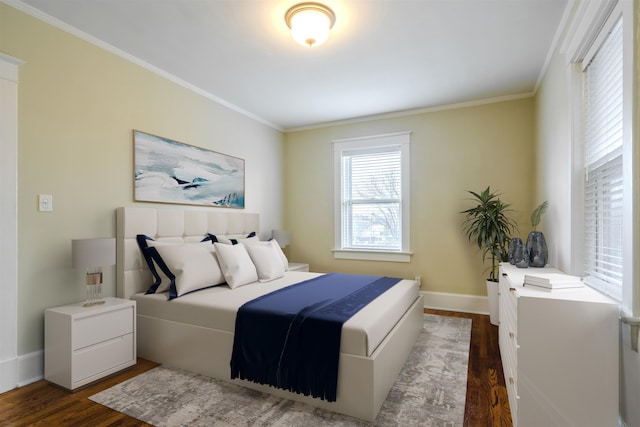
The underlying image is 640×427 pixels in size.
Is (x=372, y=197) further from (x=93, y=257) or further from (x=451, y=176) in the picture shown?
(x=93, y=257)

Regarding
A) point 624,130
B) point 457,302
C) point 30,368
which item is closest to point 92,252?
point 30,368

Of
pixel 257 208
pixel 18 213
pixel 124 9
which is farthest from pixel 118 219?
pixel 257 208

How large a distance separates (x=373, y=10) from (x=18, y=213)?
113 inches

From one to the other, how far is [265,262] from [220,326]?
1.10 m

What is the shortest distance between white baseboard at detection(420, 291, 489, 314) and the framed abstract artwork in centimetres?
281

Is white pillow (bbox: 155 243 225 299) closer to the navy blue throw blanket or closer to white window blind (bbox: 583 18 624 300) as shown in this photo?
the navy blue throw blanket

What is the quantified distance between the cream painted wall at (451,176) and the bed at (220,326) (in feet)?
4.24

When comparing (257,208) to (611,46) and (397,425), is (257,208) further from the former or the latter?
(611,46)

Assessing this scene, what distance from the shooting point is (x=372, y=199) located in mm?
4922

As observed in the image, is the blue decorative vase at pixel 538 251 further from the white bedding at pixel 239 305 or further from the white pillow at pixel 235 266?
the white pillow at pixel 235 266

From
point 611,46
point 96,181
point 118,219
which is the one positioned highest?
point 611,46

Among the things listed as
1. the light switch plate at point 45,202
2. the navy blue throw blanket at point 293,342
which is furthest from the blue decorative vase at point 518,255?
the light switch plate at point 45,202

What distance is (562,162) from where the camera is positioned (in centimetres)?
264

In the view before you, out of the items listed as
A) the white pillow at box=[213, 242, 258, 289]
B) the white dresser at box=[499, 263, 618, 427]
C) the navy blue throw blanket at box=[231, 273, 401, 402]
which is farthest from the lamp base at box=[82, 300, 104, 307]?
the white dresser at box=[499, 263, 618, 427]
